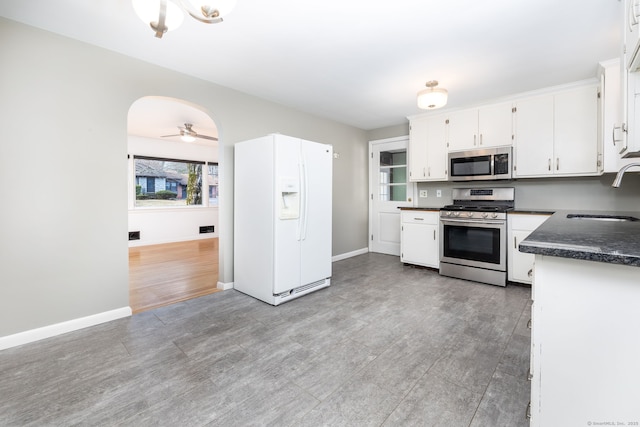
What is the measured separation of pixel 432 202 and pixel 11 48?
4.94m

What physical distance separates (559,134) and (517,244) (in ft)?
4.51

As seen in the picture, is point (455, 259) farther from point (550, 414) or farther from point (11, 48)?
point (11, 48)

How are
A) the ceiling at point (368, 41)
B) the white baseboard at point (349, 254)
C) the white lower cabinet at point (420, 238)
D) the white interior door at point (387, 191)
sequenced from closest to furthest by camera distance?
the ceiling at point (368, 41) → the white lower cabinet at point (420, 238) → the white baseboard at point (349, 254) → the white interior door at point (387, 191)

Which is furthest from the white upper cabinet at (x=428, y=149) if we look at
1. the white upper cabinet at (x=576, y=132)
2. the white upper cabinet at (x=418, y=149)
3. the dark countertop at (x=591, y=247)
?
the dark countertop at (x=591, y=247)

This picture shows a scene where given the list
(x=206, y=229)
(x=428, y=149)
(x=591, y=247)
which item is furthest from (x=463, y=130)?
(x=206, y=229)

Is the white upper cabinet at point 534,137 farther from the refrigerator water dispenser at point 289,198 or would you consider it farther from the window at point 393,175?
the refrigerator water dispenser at point 289,198

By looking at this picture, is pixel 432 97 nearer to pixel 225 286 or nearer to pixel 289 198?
pixel 289 198

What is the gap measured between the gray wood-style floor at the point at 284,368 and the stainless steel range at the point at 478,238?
2.06ft

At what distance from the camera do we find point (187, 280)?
3656 millimetres

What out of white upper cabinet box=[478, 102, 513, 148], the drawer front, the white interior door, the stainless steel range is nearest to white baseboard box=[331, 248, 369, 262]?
the white interior door

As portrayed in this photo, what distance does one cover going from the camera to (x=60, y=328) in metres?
2.22

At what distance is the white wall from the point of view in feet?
6.66

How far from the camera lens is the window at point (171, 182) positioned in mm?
6453

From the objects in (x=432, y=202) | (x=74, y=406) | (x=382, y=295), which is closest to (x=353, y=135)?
(x=432, y=202)
